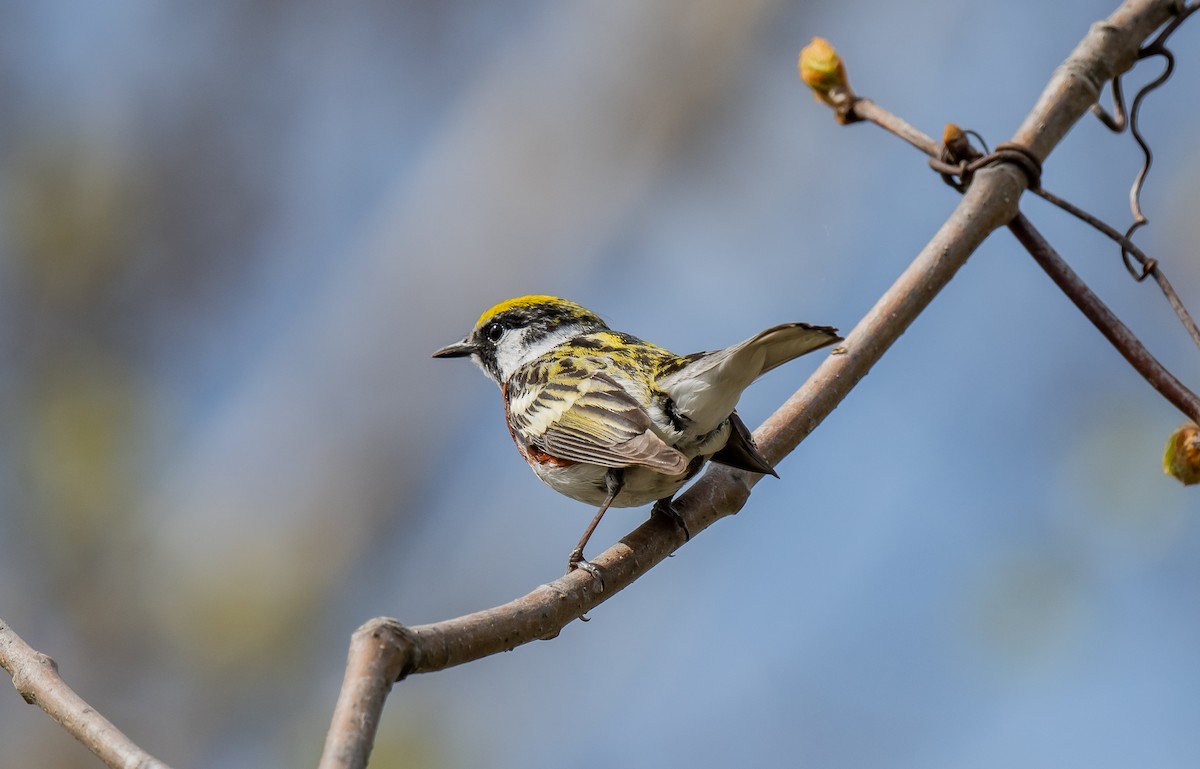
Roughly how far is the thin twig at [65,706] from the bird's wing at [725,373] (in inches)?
67.9

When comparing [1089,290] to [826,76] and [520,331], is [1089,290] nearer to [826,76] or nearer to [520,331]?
[826,76]

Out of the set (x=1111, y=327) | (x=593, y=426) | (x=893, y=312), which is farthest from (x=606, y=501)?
(x=1111, y=327)

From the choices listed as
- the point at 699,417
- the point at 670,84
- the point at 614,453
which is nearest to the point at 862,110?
the point at 699,417

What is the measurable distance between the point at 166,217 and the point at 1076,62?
670 centimetres

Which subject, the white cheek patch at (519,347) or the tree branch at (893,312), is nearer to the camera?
the tree branch at (893,312)

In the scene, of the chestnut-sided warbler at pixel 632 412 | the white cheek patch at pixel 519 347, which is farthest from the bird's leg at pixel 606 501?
the white cheek patch at pixel 519 347

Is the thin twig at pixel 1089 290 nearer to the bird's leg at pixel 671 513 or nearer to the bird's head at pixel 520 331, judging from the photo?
the bird's leg at pixel 671 513

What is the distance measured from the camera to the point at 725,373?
3.20 metres

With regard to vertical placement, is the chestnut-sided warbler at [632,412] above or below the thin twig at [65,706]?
above

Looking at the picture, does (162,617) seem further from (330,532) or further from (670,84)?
(670,84)

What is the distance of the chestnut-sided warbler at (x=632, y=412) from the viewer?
2984 millimetres

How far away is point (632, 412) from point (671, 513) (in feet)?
2.18

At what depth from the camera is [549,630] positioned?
2111 mm

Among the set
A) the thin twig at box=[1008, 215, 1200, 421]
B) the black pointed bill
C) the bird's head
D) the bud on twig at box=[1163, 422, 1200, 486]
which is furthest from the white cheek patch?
the bud on twig at box=[1163, 422, 1200, 486]
